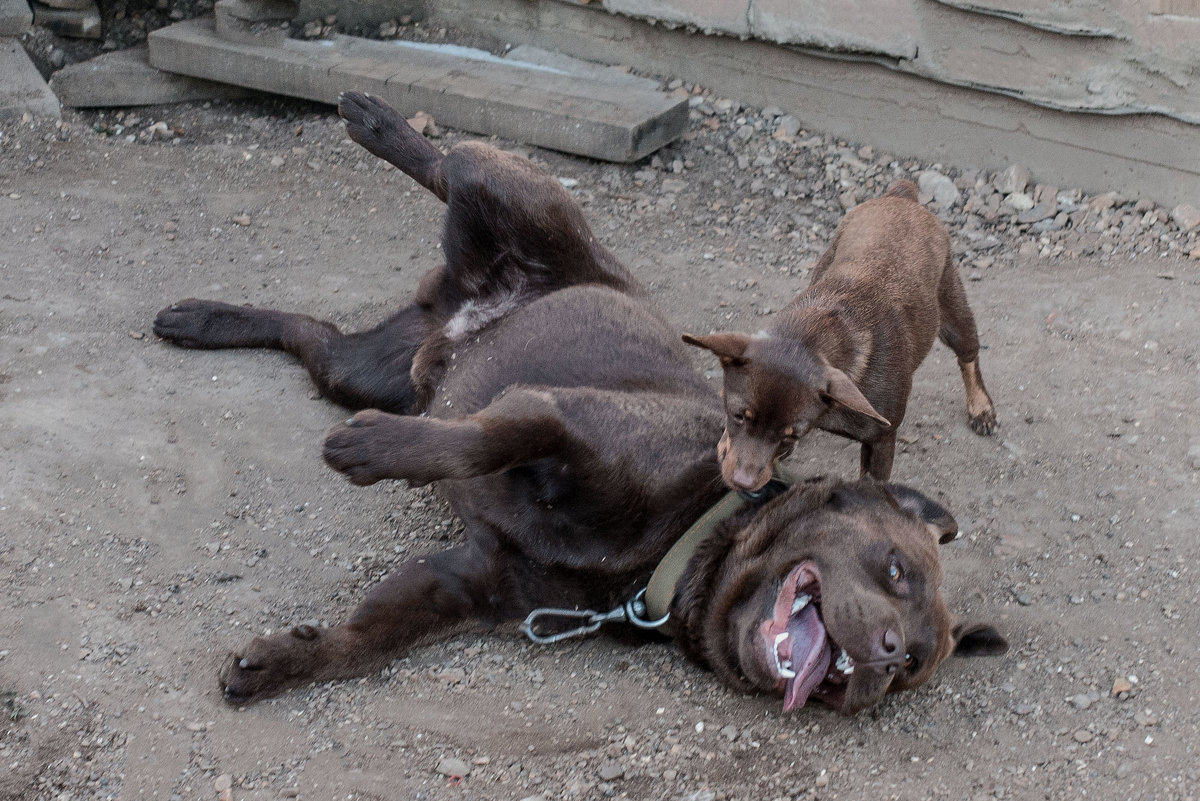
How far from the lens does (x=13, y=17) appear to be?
6.64 meters

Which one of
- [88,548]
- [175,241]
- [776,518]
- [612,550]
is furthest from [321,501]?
[175,241]

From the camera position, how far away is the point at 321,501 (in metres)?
4.12

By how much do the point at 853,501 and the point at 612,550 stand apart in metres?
0.75

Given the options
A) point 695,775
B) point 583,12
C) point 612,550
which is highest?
point 583,12

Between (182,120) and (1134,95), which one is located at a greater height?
(1134,95)

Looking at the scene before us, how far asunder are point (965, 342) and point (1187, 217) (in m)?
2.07

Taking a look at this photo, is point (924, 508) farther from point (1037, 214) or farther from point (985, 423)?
point (1037, 214)

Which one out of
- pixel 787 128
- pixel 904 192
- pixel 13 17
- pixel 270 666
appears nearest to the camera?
pixel 270 666

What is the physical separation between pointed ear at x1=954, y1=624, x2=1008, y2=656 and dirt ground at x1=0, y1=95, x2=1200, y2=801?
0.46 ft

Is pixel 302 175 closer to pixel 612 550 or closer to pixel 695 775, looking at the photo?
pixel 612 550

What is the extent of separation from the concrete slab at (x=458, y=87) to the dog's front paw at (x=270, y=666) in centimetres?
385

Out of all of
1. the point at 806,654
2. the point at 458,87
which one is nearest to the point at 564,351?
the point at 806,654

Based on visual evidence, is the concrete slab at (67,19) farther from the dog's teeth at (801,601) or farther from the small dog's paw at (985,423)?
the dog's teeth at (801,601)

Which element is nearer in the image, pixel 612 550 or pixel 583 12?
pixel 612 550
